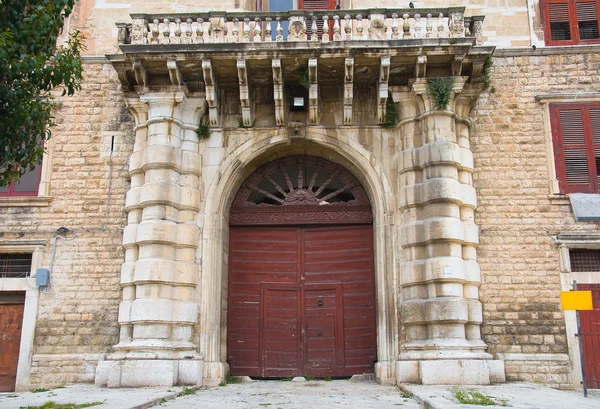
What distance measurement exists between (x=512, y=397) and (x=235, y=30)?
7.72 m

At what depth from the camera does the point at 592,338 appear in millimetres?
11289

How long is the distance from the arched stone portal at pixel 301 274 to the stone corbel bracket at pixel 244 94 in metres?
1.21

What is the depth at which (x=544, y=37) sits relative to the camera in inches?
500

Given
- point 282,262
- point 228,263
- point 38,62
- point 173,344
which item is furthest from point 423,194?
point 38,62

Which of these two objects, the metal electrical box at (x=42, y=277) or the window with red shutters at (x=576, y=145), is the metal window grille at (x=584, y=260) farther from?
the metal electrical box at (x=42, y=277)

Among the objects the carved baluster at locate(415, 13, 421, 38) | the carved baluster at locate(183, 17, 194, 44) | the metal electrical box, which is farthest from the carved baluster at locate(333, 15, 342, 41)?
the metal electrical box

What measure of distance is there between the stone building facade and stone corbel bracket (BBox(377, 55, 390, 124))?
0.04m

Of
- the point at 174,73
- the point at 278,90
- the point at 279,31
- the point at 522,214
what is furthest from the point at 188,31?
the point at 522,214

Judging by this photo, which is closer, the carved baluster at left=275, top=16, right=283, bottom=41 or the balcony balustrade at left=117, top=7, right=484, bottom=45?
the carved baluster at left=275, top=16, right=283, bottom=41

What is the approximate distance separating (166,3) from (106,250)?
17.4ft

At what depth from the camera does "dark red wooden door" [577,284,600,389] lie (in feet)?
36.6

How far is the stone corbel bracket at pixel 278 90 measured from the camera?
11219 mm

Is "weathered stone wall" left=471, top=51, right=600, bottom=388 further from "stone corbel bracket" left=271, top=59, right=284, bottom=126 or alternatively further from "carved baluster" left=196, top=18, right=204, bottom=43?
"carved baluster" left=196, top=18, right=204, bottom=43

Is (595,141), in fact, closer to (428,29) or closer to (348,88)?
(428,29)
